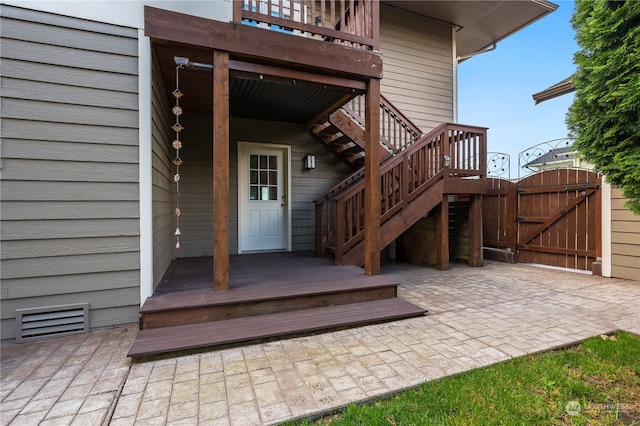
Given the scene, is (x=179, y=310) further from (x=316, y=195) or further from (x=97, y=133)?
(x=316, y=195)

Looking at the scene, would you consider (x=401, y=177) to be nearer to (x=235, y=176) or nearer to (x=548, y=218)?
(x=235, y=176)

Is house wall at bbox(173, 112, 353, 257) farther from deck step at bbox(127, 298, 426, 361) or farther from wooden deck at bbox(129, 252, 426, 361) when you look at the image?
deck step at bbox(127, 298, 426, 361)

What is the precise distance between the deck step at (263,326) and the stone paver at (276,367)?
0.25 ft

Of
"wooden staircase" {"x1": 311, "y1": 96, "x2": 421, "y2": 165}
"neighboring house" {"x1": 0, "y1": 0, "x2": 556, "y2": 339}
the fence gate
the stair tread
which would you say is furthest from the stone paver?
"wooden staircase" {"x1": 311, "y1": 96, "x2": 421, "y2": 165}

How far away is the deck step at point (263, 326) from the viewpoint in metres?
2.13

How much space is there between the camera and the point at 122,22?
262 centimetres

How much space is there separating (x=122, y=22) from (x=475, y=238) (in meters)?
5.69

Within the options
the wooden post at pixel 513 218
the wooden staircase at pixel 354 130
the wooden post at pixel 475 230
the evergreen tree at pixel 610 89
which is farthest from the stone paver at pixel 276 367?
the wooden staircase at pixel 354 130

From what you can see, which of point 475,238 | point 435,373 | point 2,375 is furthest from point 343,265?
point 2,375

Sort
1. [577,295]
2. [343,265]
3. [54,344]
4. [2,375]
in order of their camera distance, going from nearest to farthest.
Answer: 1. [2,375]
2. [54,344]
3. [577,295]
4. [343,265]

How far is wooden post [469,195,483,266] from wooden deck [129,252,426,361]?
279 cm

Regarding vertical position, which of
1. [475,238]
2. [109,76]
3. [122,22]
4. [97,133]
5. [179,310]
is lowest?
[179,310]

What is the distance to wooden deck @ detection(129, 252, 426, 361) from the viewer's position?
7.41ft

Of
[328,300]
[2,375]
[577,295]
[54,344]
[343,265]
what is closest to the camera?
[2,375]
